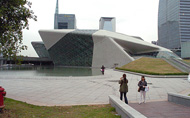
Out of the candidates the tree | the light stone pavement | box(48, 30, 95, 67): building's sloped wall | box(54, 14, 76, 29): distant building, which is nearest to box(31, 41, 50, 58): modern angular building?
box(48, 30, 95, 67): building's sloped wall

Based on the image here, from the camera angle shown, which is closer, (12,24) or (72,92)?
(12,24)

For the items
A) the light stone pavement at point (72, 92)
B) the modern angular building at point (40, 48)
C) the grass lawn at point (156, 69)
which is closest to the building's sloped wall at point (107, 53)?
the grass lawn at point (156, 69)

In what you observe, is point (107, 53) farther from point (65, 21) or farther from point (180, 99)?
point (65, 21)

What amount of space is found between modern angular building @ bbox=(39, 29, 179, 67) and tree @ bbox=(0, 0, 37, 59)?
3168 centimetres

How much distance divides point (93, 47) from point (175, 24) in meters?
85.2

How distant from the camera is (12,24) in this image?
19.5 ft

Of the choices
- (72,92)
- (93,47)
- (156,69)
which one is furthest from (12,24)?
(93,47)

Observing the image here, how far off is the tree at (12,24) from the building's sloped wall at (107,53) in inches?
1247

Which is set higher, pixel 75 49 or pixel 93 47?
pixel 93 47

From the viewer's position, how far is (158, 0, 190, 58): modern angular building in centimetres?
9594

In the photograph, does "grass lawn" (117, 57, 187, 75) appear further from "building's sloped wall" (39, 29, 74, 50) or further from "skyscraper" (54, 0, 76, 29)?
"skyscraper" (54, 0, 76, 29)

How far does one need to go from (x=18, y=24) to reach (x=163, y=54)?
38.2 m

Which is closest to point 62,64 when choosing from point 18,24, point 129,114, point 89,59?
point 89,59

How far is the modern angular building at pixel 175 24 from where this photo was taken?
9594 centimetres
